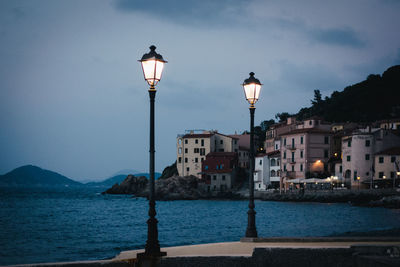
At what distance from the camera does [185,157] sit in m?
103

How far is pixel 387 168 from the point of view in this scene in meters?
69.8

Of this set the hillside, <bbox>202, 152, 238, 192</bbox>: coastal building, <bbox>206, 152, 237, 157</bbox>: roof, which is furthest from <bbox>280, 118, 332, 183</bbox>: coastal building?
the hillside

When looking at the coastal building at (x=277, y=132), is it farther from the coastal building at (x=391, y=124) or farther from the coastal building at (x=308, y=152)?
the coastal building at (x=391, y=124)

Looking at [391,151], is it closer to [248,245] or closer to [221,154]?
[221,154]

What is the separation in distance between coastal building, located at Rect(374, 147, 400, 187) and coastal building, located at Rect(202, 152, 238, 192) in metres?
32.7

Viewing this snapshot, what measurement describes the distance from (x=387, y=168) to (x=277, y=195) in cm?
1998

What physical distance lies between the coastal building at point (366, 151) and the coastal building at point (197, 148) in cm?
3540

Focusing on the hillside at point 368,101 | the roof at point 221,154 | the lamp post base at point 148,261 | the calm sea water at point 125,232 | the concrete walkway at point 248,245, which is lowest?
the calm sea water at point 125,232

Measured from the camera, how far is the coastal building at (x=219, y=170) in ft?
314

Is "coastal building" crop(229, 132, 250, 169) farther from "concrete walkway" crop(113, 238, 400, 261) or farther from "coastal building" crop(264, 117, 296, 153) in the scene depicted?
"concrete walkway" crop(113, 238, 400, 261)

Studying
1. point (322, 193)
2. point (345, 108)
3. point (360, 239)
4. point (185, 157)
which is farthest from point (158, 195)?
point (360, 239)

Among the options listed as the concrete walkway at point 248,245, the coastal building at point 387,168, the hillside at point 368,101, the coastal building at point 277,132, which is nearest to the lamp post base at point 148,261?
the concrete walkway at point 248,245

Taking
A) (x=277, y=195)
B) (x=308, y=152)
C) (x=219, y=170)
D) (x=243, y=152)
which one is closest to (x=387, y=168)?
(x=308, y=152)

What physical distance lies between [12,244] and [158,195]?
220 ft
